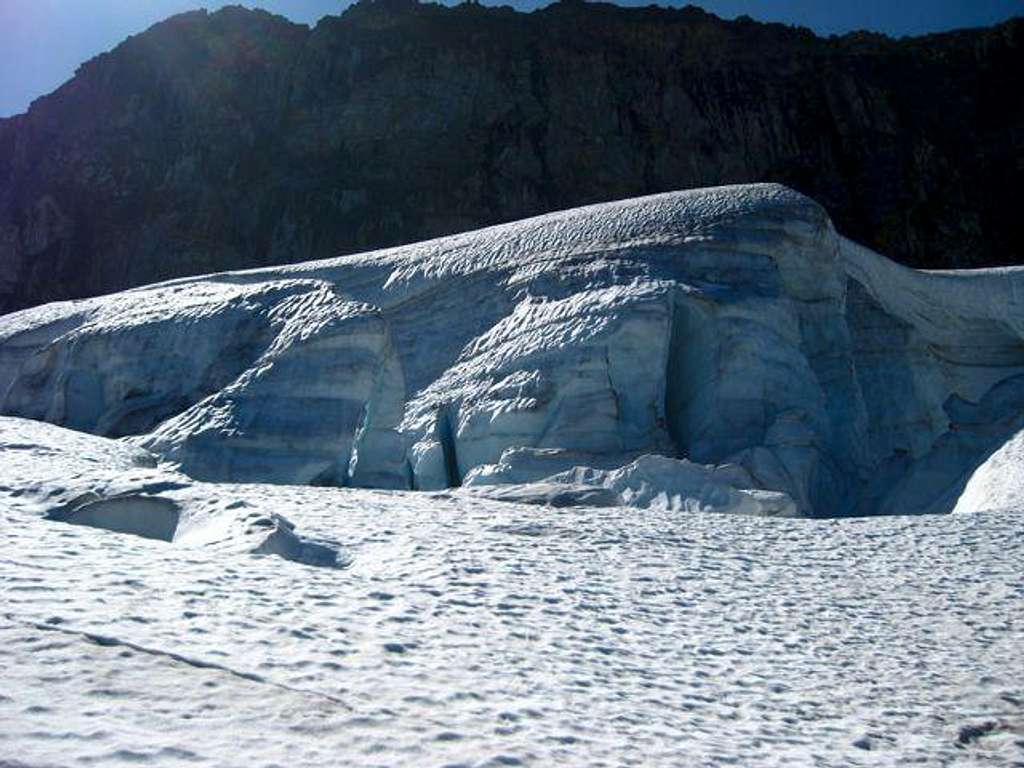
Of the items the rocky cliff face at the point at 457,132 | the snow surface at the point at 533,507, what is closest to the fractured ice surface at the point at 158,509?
the snow surface at the point at 533,507

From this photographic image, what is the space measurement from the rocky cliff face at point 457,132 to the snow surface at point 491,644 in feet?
97.1

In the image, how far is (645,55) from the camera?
125 feet

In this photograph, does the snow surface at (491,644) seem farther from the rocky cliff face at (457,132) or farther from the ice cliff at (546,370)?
the rocky cliff face at (457,132)

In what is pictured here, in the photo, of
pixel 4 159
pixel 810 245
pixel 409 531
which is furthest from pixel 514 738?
pixel 4 159

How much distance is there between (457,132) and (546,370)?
27011 mm

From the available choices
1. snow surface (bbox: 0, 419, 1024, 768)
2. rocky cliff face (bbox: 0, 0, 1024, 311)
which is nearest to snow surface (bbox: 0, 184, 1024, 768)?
snow surface (bbox: 0, 419, 1024, 768)

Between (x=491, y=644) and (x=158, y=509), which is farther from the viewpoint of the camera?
(x=158, y=509)

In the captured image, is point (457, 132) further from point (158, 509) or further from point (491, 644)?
point (491, 644)

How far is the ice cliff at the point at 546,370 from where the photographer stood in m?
10.7

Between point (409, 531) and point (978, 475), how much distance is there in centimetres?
568

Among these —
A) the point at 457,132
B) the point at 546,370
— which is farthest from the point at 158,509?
the point at 457,132

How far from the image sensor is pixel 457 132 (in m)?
37.2

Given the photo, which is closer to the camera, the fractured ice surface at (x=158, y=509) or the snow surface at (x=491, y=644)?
the snow surface at (x=491, y=644)

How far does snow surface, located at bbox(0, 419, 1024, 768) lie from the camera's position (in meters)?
2.87
